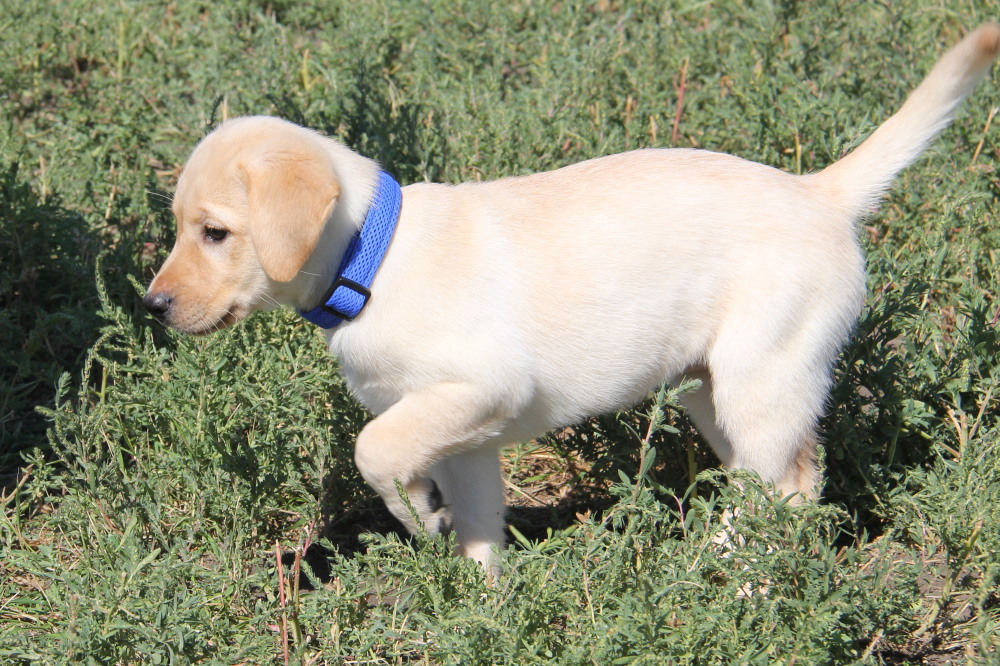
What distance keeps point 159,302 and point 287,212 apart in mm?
516

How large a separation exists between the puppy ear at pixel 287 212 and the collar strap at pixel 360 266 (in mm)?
164

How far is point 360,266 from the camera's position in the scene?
308 cm

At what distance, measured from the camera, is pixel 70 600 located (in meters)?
2.94

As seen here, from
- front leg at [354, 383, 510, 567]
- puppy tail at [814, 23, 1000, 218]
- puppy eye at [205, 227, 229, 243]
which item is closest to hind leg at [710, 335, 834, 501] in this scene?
puppy tail at [814, 23, 1000, 218]

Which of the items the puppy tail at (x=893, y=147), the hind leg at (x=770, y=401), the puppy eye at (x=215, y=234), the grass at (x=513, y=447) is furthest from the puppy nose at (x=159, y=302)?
the puppy tail at (x=893, y=147)

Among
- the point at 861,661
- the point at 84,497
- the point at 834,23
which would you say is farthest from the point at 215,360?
the point at 834,23

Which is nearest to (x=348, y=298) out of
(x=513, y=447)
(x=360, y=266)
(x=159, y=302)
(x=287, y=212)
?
(x=360, y=266)

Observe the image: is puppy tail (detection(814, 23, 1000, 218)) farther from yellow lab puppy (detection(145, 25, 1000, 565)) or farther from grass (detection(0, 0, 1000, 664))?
grass (detection(0, 0, 1000, 664))

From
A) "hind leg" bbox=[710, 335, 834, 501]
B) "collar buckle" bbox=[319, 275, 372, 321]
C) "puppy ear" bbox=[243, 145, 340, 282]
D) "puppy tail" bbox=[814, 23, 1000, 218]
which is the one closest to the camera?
"puppy ear" bbox=[243, 145, 340, 282]

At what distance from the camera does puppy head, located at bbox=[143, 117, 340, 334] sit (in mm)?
2887

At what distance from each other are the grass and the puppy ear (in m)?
0.82

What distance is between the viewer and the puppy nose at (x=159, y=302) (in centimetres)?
311

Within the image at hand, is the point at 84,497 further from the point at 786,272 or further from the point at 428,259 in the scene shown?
the point at 786,272

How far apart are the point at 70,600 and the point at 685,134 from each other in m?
3.51
